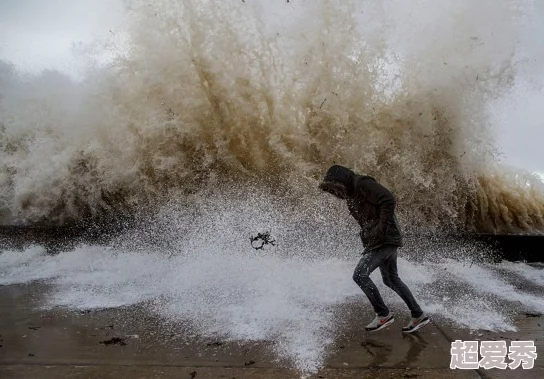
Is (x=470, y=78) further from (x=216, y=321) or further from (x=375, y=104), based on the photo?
(x=216, y=321)

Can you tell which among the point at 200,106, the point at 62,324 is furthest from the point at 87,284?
the point at 200,106

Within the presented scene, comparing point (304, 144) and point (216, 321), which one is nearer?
point (216, 321)

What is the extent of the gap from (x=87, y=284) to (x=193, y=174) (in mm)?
3259

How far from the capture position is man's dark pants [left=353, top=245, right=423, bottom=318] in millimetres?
Result: 3844

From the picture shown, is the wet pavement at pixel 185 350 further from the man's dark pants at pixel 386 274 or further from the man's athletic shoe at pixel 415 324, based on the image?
the man's dark pants at pixel 386 274

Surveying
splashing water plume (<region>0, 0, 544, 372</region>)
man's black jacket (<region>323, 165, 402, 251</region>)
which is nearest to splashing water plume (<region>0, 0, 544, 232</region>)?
splashing water plume (<region>0, 0, 544, 372</region>)

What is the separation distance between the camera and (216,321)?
160 inches

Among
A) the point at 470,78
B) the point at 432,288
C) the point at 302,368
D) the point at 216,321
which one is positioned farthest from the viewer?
the point at 470,78

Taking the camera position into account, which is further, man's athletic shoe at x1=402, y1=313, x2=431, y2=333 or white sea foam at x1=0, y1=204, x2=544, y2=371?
white sea foam at x1=0, y1=204, x2=544, y2=371

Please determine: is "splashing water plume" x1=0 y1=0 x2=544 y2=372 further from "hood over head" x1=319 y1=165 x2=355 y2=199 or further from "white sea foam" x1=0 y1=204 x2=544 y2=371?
"hood over head" x1=319 y1=165 x2=355 y2=199

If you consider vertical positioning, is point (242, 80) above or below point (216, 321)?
above

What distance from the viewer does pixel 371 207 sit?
384 cm

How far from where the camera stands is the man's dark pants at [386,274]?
12.6ft

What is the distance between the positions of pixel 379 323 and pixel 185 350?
5.73 feet
